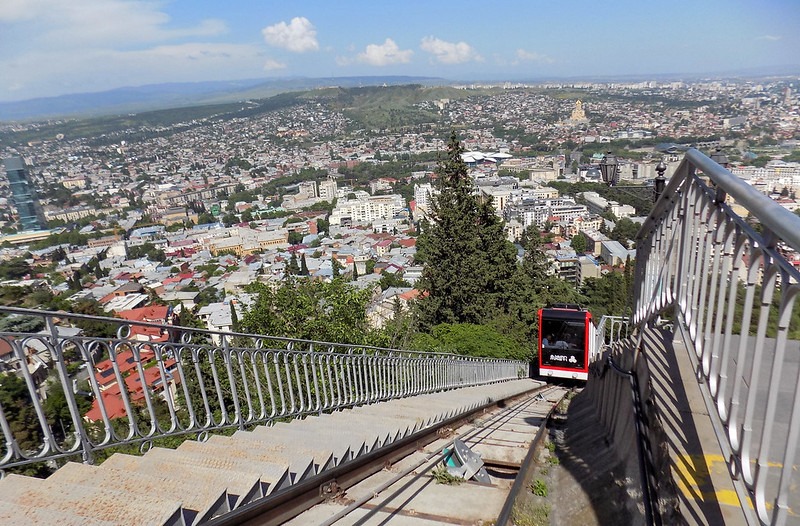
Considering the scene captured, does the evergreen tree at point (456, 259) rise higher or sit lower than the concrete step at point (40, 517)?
lower

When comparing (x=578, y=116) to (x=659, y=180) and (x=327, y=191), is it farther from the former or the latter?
(x=659, y=180)

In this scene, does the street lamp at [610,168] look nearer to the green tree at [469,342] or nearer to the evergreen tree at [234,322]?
the green tree at [469,342]

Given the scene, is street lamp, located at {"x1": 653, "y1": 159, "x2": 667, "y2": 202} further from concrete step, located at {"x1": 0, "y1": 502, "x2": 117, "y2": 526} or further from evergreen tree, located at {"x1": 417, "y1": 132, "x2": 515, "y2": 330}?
evergreen tree, located at {"x1": 417, "y1": 132, "x2": 515, "y2": 330}

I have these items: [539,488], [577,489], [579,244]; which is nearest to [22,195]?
[579,244]

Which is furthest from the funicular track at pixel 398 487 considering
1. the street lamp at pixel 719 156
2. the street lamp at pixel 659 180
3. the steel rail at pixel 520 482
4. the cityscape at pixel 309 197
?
the street lamp at pixel 719 156

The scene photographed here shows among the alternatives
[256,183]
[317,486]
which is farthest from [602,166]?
[256,183]

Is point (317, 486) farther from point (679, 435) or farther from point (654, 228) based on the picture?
point (654, 228)
